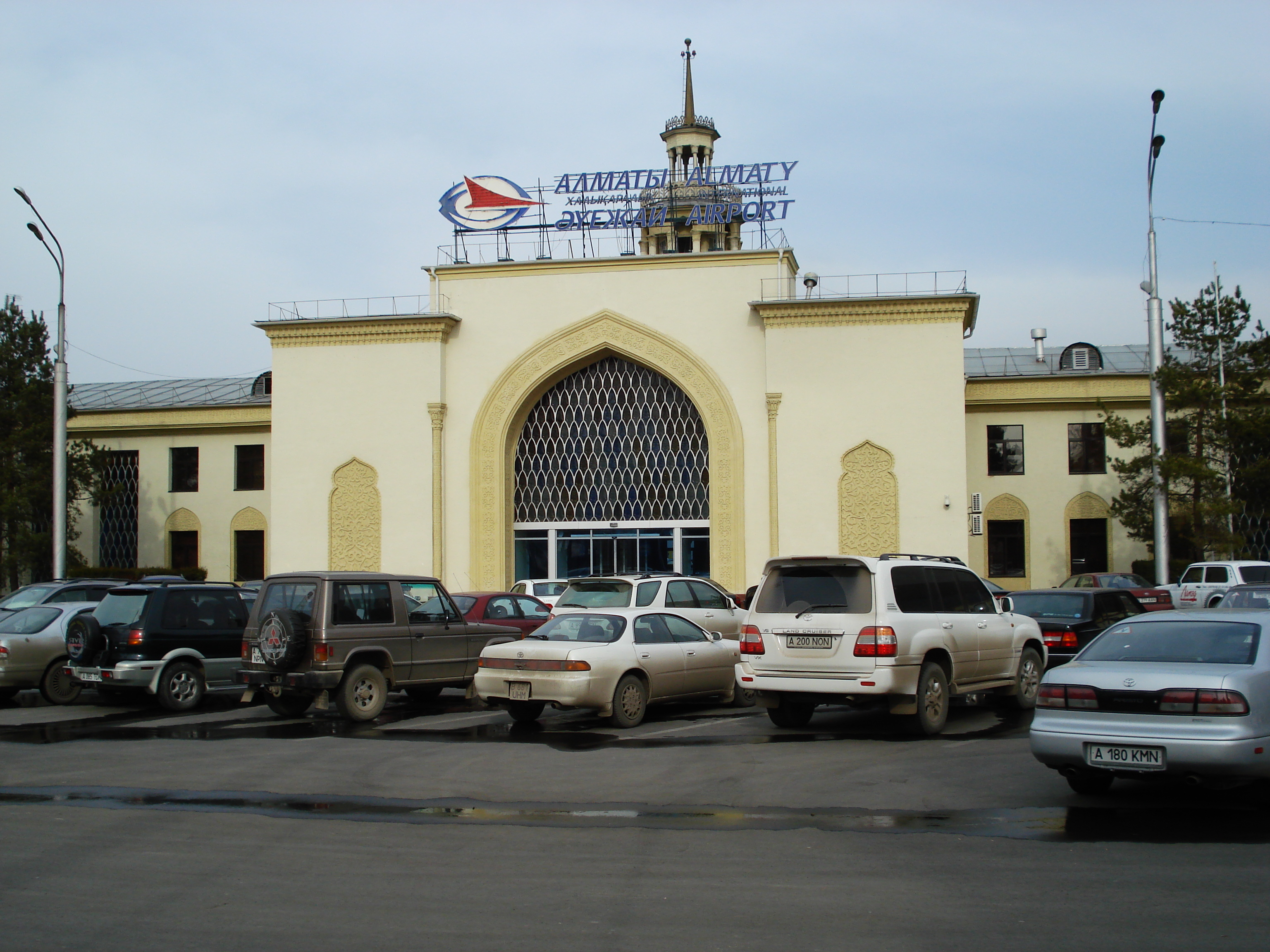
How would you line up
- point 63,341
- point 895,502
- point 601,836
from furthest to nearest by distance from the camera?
point 895,502
point 63,341
point 601,836

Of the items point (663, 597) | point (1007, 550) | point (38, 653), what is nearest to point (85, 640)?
point (38, 653)

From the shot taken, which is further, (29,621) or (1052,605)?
(1052,605)

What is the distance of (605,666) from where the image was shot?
12367mm

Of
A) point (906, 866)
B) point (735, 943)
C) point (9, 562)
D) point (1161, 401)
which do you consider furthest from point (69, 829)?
point (9, 562)

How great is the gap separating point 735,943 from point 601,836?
2.35m

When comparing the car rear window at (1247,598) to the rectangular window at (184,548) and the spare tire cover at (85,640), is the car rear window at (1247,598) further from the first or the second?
the rectangular window at (184,548)

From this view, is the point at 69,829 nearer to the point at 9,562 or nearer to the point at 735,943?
the point at 735,943

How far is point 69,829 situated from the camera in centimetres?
771

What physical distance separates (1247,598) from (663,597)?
9.94m

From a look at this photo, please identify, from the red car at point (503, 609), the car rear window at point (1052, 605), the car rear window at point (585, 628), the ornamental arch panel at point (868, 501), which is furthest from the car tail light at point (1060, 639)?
the ornamental arch panel at point (868, 501)

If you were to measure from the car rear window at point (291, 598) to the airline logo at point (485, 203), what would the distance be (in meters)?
20.6

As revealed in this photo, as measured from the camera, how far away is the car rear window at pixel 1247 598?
60.6 ft

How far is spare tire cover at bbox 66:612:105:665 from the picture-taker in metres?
14.4

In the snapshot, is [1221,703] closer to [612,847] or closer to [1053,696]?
[1053,696]
